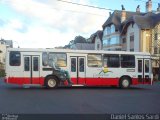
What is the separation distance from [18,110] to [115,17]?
201 ft

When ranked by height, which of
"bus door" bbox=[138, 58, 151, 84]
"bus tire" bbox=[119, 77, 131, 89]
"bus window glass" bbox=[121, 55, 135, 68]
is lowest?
"bus tire" bbox=[119, 77, 131, 89]

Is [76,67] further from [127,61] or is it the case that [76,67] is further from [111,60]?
[127,61]

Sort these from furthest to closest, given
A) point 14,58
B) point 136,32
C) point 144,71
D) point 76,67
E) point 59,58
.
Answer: point 136,32 → point 144,71 → point 76,67 → point 59,58 → point 14,58

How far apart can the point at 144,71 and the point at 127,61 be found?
1.50 metres

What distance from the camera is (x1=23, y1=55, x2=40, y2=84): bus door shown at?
81.0 ft

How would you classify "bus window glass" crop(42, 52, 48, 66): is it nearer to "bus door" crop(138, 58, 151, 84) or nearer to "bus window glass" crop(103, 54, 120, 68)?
"bus window glass" crop(103, 54, 120, 68)

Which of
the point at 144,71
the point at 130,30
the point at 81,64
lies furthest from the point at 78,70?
the point at 130,30

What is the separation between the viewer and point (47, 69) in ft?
82.4

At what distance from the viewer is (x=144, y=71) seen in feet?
89.8

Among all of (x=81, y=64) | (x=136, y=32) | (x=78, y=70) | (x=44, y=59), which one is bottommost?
(x=78, y=70)

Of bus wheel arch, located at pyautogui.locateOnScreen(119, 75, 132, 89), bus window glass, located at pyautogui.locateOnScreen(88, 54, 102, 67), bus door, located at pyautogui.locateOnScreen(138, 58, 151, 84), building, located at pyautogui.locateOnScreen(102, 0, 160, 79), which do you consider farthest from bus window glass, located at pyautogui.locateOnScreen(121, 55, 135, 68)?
building, located at pyautogui.locateOnScreen(102, 0, 160, 79)

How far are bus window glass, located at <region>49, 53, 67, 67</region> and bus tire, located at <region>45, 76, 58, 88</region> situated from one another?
1.00 meters

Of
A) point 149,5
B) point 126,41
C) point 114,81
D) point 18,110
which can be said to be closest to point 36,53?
point 114,81

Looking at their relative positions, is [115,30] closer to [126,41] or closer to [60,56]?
[126,41]
